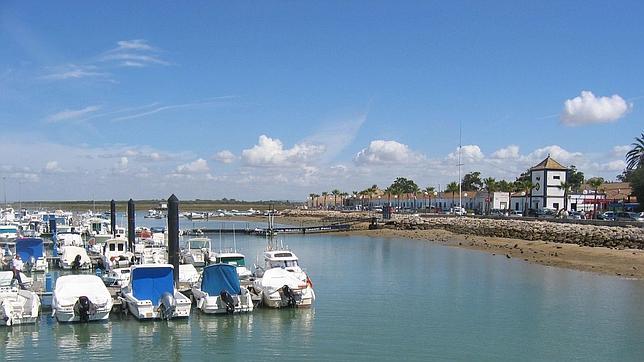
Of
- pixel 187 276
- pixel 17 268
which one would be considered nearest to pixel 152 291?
pixel 187 276

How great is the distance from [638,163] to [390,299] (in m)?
90.5

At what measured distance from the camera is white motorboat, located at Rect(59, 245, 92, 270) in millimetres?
51844

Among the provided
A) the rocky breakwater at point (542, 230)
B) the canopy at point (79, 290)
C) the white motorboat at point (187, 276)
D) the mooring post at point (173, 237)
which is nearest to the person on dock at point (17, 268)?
the canopy at point (79, 290)

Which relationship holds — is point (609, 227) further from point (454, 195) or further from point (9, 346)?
point (454, 195)

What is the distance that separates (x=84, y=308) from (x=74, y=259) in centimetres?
2461

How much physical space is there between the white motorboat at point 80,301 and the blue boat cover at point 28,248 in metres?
22.8

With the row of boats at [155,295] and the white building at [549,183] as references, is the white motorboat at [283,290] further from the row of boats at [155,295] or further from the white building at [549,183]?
the white building at [549,183]

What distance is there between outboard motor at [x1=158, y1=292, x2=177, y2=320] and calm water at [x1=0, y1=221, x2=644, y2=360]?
0.73 m

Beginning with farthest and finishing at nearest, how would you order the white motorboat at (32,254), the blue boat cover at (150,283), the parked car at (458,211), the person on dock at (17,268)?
1. the parked car at (458,211)
2. the white motorboat at (32,254)
3. the person on dock at (17,268)
4. the blue boat cover at (150,283)

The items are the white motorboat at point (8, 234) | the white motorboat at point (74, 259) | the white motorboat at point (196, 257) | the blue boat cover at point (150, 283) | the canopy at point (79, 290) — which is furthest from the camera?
the white motorboat at point (8, 234)

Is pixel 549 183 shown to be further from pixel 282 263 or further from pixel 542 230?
pixel 282 263

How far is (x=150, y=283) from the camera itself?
31078mm

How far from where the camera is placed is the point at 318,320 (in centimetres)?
3097

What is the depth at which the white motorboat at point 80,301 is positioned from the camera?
29391 mm
